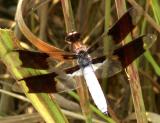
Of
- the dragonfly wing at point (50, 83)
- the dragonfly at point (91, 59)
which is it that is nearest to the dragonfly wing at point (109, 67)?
the dragonfly at point (91, 59)

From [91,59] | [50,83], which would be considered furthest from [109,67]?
[50,83]

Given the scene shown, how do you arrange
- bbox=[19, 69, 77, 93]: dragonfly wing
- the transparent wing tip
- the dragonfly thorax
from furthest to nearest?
1. the dragonfly thorax
2. the transparent wing tip
3. bbox=[19, 69, 77, 93]: dragonfly wing

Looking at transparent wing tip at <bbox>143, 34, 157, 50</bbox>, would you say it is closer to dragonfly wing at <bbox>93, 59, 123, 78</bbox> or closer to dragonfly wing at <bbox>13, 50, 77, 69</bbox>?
dragonfly wing at <bbox>93, 59, 123, 78</bbox>

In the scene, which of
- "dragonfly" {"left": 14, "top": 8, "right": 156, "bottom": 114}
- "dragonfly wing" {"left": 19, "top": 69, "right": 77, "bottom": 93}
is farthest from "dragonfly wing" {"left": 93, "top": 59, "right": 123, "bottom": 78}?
"dragonfly wing" {"left": 19, "top": 69, "right": 77, "bottom": 93}

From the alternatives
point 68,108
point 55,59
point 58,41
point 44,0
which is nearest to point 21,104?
point 58,41

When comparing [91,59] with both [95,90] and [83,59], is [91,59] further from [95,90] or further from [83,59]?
[95,90]

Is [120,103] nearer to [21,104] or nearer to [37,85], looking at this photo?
[21,104]

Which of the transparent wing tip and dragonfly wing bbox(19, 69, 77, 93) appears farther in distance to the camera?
the transparent wing tip
